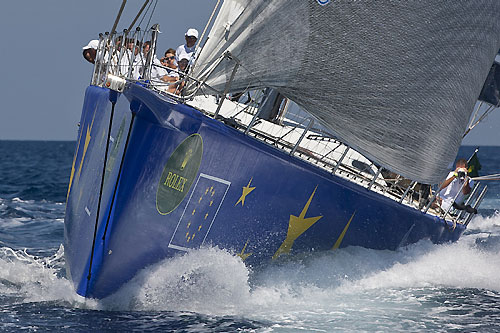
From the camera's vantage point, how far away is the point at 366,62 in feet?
19.9

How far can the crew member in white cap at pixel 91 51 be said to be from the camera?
27.1ft

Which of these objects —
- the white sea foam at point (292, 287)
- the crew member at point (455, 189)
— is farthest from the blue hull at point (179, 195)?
the crew member at point (455, 189)

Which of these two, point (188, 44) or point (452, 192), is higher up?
point (188, 44)

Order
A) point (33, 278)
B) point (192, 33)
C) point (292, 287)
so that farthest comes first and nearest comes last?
point (192, 33), point (33, 278), point (292, 287)

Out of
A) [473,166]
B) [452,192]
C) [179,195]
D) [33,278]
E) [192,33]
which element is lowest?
[33,278]

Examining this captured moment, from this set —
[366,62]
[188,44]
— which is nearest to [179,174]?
[366,62]

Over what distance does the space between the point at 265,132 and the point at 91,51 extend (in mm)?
2807

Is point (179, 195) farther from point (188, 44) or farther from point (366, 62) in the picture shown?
point (188, 44)

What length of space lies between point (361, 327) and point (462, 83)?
2900 mm

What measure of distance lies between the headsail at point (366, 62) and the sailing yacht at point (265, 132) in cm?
1

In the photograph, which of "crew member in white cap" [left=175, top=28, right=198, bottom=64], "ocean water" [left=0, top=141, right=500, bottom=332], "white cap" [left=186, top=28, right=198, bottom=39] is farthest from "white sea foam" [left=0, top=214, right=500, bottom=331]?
"white cap" [left=186, top=28, right=198, bottom=39]

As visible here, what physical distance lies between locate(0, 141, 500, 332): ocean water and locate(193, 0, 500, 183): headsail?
1059 millimetres

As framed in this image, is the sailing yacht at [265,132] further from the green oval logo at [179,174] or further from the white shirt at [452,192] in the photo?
the white shirt at [452,192]

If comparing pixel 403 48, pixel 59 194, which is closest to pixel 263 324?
pixel 403 48
